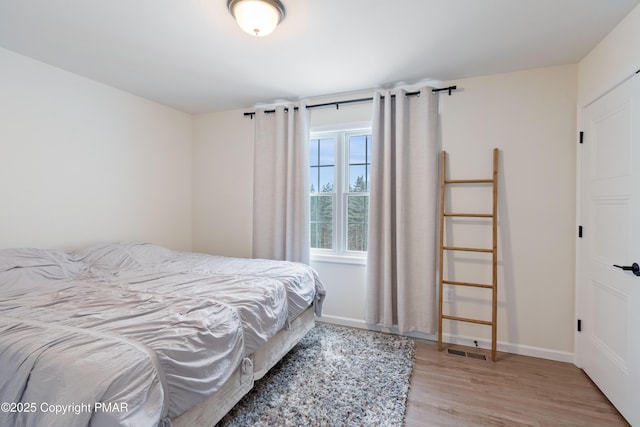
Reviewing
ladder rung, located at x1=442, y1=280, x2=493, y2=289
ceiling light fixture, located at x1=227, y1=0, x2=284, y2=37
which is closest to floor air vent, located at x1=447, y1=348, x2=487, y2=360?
ladder rung, located at x1=442, y1=280, x2=493, y2=289

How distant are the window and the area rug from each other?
103 centimetres

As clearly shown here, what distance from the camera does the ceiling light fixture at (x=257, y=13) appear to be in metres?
1.73

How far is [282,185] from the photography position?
3.42 m

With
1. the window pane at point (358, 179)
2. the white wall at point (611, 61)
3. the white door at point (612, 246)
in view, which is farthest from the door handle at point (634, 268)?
the window pane at point (358, 179)

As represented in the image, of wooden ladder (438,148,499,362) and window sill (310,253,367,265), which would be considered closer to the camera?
wooden ladder (438,148,499,362)

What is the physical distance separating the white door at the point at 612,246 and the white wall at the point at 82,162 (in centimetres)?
429

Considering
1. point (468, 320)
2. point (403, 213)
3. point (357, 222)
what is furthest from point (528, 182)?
point (357, 222)

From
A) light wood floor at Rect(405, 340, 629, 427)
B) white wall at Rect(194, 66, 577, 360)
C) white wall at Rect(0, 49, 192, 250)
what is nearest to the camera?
light wood floor at Rect(405, 340, 629, 427)

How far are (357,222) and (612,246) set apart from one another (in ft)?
6.77

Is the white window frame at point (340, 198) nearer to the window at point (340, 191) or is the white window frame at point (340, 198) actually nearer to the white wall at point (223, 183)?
the window at point (340, 191)

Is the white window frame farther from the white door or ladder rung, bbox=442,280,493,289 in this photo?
the white door

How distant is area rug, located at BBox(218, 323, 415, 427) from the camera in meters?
1.80

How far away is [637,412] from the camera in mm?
1716

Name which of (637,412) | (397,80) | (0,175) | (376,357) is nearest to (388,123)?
(397,80)
